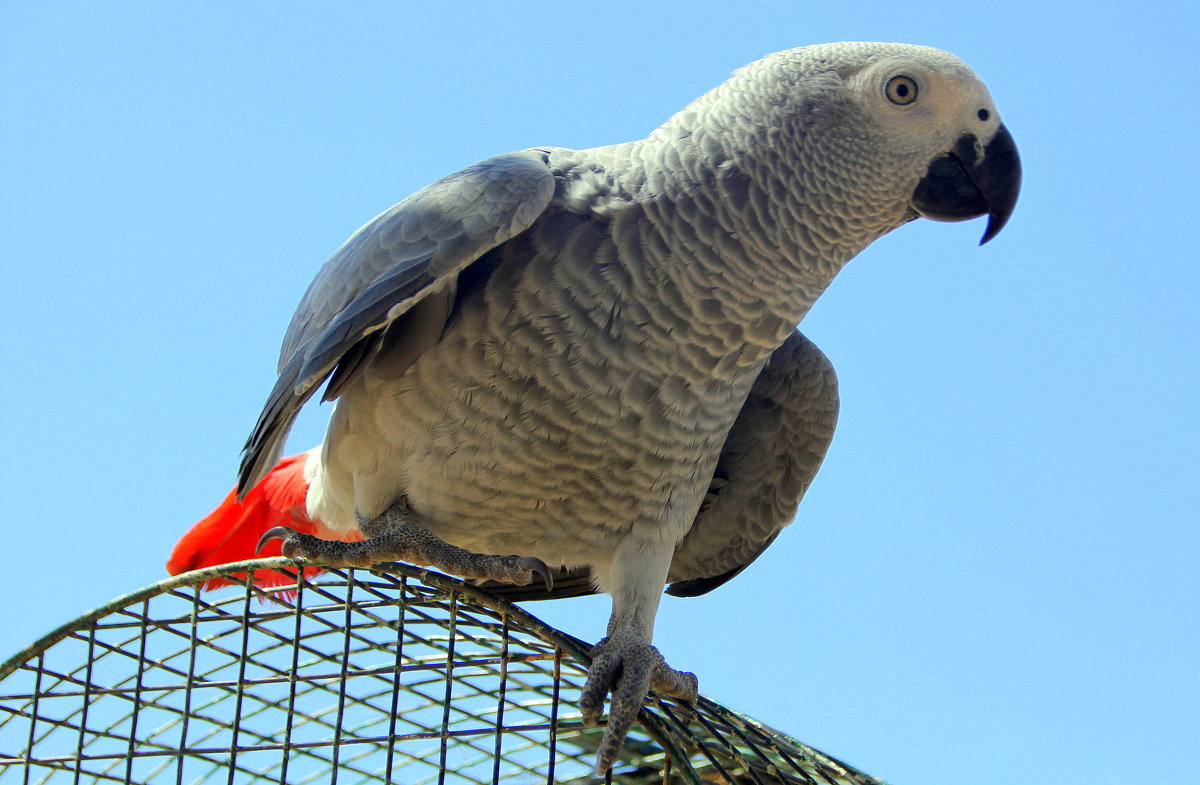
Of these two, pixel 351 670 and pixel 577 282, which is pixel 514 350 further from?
pixel 351 670

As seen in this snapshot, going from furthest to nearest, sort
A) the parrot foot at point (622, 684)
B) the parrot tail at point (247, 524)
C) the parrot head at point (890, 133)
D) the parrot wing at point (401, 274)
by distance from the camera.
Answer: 1. the parrot tail at point (247, 524)
2. the parrot head at point (890, 133)
3. the parrot wing at point (401, 274)
4. the parrot foot at point (622, 684)

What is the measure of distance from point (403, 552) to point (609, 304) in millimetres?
598

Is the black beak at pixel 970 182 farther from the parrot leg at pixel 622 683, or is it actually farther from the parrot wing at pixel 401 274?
the parrot leg at pixel 622 683

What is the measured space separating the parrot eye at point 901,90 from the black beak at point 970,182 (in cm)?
13

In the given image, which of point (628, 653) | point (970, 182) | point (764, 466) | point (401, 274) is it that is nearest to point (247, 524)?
point (401, 274)

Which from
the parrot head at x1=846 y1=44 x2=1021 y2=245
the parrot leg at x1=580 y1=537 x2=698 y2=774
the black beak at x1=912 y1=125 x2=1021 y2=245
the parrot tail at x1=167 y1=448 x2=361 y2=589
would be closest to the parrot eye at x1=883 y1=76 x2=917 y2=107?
the parrot head at x1=846 y1=44 x2=1021 y2=245

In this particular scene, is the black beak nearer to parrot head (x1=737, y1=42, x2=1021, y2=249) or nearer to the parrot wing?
parrot head (x1=737, y1=42, x2=1021, y2=249)

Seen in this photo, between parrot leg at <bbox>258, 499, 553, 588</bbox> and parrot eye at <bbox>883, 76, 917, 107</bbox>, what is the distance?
1.11m

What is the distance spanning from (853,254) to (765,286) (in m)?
0.23

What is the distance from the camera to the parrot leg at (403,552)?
1683 millimetres

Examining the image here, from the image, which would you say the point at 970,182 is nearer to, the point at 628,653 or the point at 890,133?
the point at 890,133

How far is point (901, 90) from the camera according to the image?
78.1 inches

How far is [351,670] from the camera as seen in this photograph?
1.44 meters

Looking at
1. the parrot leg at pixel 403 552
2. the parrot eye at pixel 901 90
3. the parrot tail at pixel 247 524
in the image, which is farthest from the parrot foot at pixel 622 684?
the parrot eye at pixel 901 90
